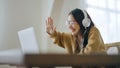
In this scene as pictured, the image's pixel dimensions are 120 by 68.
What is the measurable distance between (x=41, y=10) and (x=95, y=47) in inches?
133

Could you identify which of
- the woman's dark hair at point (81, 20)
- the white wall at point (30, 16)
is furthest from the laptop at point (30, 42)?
the white wall at point (30, 16)

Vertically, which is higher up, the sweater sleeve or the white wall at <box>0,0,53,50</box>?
the white wall at <box>0,0,53,50</box>

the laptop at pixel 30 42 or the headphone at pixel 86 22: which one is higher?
the headphone at pixel 86 22

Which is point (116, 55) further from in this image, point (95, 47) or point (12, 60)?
point (95, 47)

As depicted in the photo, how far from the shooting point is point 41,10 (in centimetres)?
507

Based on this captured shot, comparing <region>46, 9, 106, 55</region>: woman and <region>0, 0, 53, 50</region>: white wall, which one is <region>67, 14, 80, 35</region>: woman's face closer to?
<region>46, 9, 106, 55</region>: woman

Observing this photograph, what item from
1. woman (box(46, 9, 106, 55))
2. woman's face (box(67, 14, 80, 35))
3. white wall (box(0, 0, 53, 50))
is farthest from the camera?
white wall (box(0, 0, 53, 50))

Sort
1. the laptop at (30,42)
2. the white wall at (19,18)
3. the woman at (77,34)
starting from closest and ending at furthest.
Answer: the laptop at (30,42)
the woman at (77,34)
the white wall at (19,18)

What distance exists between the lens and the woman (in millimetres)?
1925

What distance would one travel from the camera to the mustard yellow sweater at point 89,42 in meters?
1.77

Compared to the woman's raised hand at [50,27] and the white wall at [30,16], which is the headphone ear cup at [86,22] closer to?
the woman's raised hand at [50,27]

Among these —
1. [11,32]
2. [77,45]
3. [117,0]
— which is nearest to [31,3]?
[11,32]

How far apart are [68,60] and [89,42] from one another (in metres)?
1.17

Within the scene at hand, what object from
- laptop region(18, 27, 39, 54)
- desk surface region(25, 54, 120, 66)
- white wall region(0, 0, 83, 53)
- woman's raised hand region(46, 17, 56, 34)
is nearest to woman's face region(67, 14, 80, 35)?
woman's raised hand region(46, 17, 56, 34)
